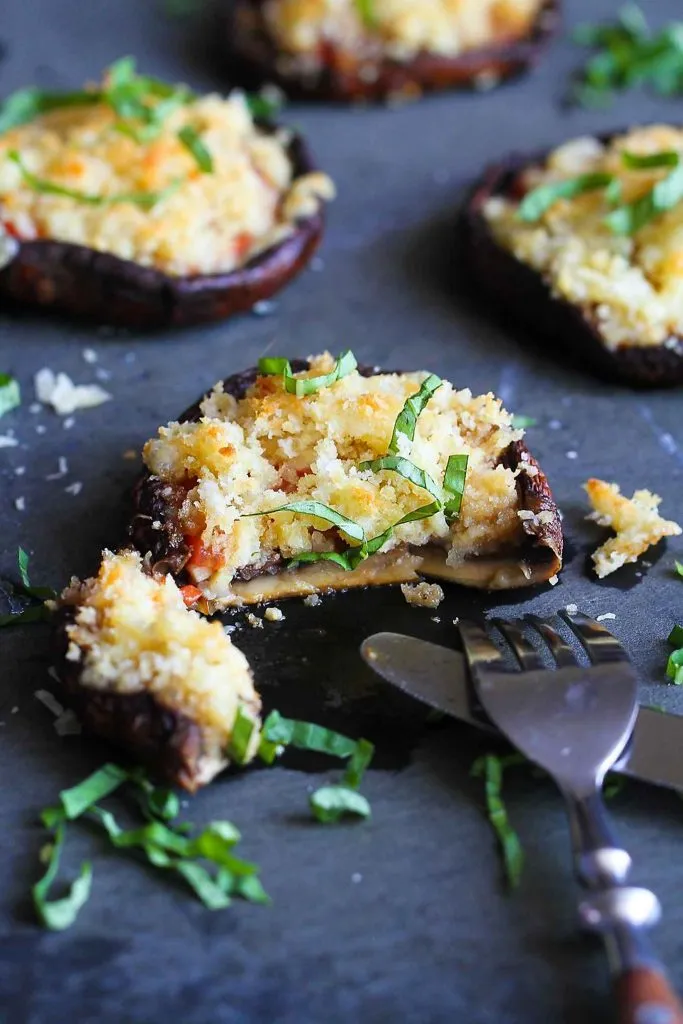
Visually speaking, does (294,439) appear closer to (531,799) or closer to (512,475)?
(512,475)

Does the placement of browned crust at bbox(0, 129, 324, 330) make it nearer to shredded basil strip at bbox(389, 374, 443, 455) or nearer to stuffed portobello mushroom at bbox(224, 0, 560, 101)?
shredded basil strip at bbox(389, 374, 443, 455)

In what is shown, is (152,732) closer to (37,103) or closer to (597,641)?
(597,641)

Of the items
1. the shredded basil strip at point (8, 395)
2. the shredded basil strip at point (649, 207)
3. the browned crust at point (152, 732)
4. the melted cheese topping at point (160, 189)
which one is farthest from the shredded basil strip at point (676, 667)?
the shredded basil strip at point (8, 395)

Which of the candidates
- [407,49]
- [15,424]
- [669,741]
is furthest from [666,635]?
[407,49]

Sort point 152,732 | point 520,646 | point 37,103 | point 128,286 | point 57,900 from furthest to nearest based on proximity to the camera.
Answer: point 37,103 < point 128,286 < point 520,646 < point 152,732 < point 57,900

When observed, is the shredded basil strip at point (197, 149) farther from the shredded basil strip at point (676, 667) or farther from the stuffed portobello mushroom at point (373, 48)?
the shredded basil strip at point (676, 667)

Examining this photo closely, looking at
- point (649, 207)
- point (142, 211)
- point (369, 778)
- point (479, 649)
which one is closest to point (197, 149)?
point (142, 211)
